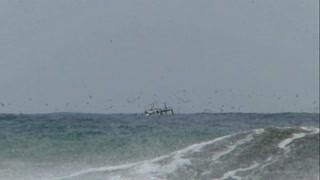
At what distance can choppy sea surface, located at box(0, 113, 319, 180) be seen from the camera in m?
13.9

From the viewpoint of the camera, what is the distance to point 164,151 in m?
23.2

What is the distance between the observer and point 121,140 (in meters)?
27.8

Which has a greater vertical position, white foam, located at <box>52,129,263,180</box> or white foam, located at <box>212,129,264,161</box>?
white foam, located at <box>212,129,264,161</box>

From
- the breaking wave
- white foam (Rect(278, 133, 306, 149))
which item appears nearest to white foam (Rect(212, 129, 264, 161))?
the breaking wave

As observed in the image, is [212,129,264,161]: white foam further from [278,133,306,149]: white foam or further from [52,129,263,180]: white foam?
[278,133,306,149]: white foam

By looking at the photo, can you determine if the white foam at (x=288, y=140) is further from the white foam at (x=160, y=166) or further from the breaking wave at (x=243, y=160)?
the white foam at (x=160, y=166)

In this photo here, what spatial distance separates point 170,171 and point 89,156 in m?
9.37

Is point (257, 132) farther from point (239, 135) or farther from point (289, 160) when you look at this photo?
point (289, 160)

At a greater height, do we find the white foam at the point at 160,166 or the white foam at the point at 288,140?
the white foam at the point at 288,140

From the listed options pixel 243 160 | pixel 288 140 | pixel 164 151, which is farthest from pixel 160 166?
A: pixel 164 151

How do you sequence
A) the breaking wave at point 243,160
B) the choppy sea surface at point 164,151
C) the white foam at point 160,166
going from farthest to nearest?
the white foam at point 160,166 < the choppy sea surface at point 164,151 < the breaking wave at point 243,160

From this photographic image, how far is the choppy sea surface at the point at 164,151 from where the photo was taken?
13.9 meters

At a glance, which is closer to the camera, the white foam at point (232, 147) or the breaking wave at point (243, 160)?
the breaking wave at point (243, 160)

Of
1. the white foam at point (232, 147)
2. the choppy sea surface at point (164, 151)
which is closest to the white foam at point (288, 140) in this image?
the choppy sea surface at point (164, 151)
